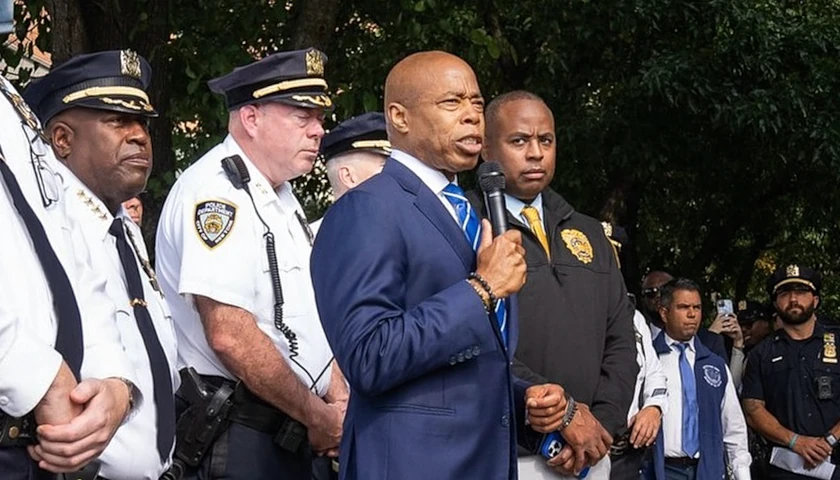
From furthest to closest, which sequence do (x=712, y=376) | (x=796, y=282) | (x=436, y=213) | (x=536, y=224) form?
(x=796, y=282) < (x=712, y=376) < (x=536, y=224) < (x=436, y=213)

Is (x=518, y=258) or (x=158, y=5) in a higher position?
(x=158, y=5)

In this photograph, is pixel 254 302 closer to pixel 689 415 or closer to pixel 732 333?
pixel 689 415

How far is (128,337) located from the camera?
3.56m

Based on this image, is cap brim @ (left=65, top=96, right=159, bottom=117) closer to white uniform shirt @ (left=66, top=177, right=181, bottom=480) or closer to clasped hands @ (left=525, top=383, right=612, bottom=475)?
white uniform shirt @ (left=66, top=177, right=181, bottom=480)

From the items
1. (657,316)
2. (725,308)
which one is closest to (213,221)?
(657,316)

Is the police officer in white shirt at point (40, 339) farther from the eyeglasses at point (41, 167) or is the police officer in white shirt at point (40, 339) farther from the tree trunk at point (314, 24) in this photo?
the tree trunk at point (314, 24)

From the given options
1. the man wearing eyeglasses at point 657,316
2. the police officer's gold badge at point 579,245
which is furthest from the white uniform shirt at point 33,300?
the man wearing eyeglasses at point 657,316

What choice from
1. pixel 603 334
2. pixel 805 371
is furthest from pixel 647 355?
pixel 805 371

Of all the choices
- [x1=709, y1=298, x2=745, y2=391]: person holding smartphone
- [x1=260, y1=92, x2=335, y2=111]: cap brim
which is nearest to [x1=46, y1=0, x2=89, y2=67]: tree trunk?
[x1=260, y1=92, x2=335, y2=111]: cap brim

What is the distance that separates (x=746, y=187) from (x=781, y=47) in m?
3.87

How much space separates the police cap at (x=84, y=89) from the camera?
4.11 meters

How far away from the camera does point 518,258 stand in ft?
11.8

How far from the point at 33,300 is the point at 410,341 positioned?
1035mm

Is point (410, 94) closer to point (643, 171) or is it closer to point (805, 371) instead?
point (805, 371)
